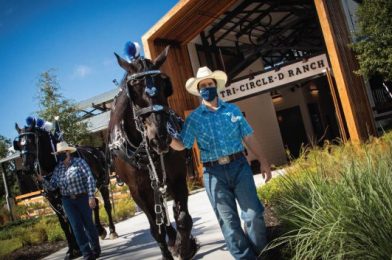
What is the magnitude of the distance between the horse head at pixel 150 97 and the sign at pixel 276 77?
874 centimetres

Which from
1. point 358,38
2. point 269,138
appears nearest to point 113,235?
point 358,38

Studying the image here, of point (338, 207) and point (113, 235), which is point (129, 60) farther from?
point (113, 235)

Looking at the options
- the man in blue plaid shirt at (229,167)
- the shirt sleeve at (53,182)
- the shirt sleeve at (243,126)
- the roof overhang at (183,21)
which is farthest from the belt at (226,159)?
the roof overhang at (183,21)

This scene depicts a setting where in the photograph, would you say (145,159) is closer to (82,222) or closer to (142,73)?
(142,73)

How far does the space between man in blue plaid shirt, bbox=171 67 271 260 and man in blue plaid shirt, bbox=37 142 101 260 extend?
8.32 feet

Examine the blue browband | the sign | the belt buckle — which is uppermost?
the sign

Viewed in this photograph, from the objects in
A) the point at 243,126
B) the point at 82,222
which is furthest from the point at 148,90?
the point at 82,222

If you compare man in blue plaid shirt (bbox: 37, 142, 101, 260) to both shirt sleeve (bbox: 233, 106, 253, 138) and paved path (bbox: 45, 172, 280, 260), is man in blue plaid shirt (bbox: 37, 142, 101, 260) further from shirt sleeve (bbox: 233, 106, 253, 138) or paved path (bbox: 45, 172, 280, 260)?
shirt sleeve (bbox: 233, 106, 253, 138)

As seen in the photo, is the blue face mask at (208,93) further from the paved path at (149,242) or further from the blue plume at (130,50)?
the paved path at (149,242)

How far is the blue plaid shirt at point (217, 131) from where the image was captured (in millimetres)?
3277

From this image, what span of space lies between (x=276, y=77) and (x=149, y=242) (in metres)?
7.86

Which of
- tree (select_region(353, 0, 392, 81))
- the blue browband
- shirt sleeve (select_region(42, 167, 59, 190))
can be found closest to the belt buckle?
the blue browband

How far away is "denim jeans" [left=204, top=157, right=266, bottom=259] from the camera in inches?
126

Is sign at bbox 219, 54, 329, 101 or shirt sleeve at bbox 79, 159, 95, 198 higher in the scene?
sign at bbox 219, 54, 329, 101
